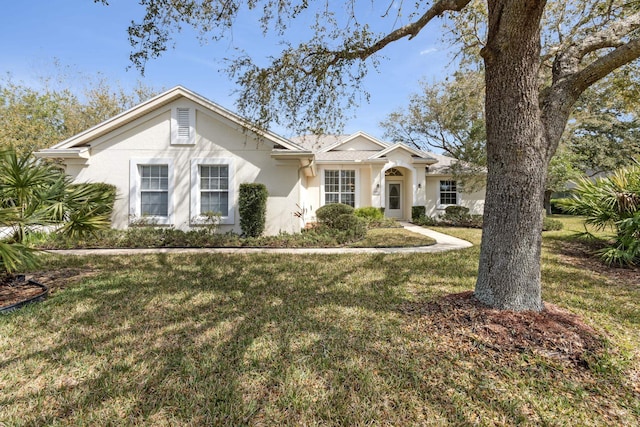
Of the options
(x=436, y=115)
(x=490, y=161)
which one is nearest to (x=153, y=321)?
(x=490, y=161)

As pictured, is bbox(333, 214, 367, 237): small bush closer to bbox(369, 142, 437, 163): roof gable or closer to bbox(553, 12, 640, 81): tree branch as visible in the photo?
bbox(369, 142, 437, 163): roof gable

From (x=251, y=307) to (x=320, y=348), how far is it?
5.57 ft

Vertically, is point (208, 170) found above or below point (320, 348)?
above

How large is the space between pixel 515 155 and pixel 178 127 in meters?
11.3

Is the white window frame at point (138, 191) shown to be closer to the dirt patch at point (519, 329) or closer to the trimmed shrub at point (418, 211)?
the dirt patch at point (519, 329)

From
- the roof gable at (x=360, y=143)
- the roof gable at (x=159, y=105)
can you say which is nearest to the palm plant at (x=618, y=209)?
the roof gable at (x=159, y=105)

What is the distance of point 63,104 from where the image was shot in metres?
27.8

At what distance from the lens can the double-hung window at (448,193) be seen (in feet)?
64.9

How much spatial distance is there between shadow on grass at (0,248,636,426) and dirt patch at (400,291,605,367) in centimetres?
42

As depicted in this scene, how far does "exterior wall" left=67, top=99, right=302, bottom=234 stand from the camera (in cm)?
1114

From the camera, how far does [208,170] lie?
Answer: 11375 mm

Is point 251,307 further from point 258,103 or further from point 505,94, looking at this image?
point 505,94

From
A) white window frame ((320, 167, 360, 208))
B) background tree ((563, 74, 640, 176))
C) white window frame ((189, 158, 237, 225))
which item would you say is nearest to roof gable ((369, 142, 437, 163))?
white window frame ((320, 167, 360, 208))

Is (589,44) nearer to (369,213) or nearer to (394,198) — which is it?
(369,213)
